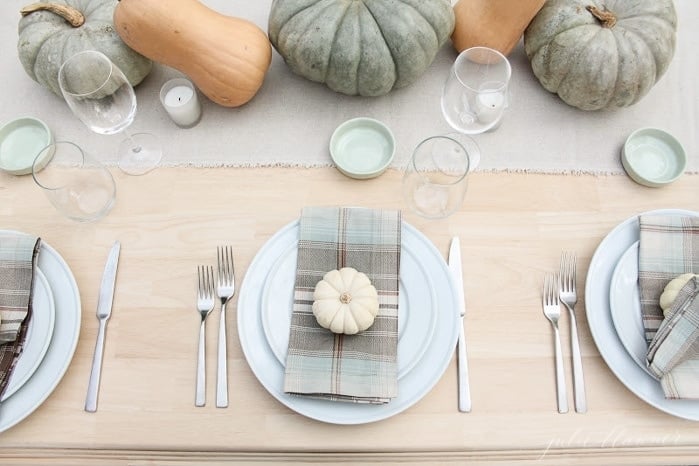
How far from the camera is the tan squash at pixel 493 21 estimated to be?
3.19ft

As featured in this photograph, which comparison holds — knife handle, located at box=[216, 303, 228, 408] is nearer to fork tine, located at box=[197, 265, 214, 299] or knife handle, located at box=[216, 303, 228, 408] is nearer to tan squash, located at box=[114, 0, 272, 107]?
fork tine, located at box=[197, 265, 214, 299]

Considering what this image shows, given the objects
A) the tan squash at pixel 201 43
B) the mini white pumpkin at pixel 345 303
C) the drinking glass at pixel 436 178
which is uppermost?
the tan squash at pixel 201 43

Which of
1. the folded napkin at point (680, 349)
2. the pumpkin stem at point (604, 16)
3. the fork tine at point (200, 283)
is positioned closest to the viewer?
the folded napkin at point (680, 349)

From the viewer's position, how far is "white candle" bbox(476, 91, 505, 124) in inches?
36.7

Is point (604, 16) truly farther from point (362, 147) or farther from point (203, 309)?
point (203, 309)

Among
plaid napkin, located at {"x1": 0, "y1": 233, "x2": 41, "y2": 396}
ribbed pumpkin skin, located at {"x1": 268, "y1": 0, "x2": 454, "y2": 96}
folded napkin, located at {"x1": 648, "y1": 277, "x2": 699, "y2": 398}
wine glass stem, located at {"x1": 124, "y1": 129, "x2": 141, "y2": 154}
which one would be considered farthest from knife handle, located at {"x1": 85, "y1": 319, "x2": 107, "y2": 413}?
folded napkin, located at {"x1": 648, "y1": 277, "x2": 699, "y2": 398}

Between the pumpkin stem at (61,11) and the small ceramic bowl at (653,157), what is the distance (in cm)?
105

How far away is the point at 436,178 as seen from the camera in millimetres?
919

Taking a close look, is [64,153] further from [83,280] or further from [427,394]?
[427,394]

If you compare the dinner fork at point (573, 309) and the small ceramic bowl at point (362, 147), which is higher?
the small ceramic bowl at point (362, 147)

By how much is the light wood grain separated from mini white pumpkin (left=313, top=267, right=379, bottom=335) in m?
0.15

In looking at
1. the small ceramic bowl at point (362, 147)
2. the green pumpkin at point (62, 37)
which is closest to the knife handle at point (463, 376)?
the small ceramic bowl at point (362, 147)

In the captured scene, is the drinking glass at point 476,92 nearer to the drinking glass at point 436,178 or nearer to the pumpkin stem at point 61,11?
the drinking glass at point 436,178

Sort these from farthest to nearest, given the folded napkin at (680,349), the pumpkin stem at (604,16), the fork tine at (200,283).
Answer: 1. the pumpkin stem at (604,16)
2. the fork tine at (200,283)
3. the folded napkin at (680,349)
